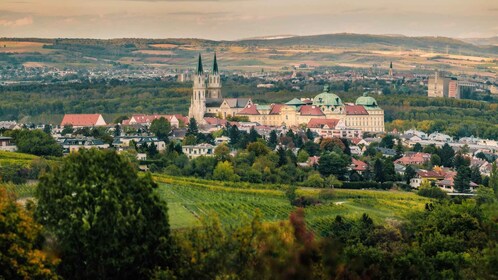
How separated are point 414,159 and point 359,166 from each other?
20.7 ft

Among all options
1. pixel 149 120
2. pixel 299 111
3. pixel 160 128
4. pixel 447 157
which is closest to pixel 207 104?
pixel 299 111

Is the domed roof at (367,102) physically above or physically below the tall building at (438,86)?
above

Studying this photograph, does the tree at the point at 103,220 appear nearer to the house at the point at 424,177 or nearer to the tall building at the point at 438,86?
the house at the point at 424,177

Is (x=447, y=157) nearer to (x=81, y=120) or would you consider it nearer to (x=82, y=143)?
(x=82, y=143)

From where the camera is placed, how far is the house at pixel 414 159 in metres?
61.7

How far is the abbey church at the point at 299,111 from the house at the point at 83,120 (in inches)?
292

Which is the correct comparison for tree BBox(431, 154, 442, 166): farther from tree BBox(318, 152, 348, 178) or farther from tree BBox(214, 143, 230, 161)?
tree BBox(214, 143, 230, 161)

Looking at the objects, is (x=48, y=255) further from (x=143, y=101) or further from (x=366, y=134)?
(x=143, y=101)

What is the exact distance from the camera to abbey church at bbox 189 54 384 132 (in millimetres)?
91875

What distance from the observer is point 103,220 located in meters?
20.3

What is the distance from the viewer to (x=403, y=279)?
22.5 m

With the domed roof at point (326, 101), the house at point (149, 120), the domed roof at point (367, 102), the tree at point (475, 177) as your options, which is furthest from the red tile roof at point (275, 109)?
the tree at point (475, 177)

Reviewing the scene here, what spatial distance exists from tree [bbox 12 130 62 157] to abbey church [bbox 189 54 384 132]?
3486 centimetres

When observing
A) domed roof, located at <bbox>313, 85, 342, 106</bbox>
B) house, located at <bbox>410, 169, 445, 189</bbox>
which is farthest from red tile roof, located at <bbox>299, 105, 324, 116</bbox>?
house, located at <bbox>410, 169, 445, 189</bbox>
